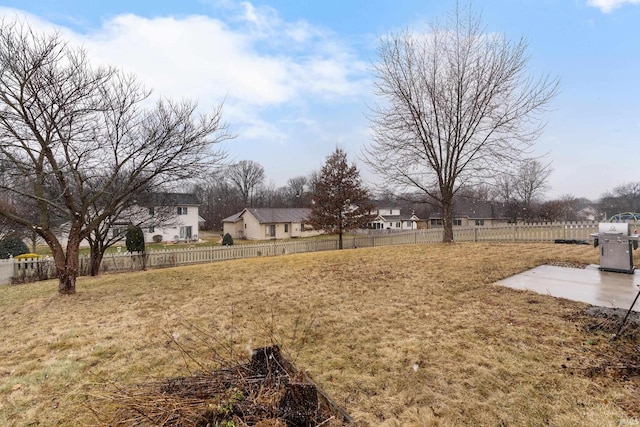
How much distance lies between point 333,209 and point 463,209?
87.7ft

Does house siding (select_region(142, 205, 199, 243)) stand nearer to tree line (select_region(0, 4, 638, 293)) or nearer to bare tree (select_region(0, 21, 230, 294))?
tree line (select_region(0, 4, 638, 293))

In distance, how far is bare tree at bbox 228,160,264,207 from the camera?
55500 millimetres

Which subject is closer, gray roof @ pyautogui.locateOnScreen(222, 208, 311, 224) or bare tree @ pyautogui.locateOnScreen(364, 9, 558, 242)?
bare tree @ pyautogui.locateOnScreen(364, 9, 558, 242)

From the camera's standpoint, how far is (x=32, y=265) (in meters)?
11.1

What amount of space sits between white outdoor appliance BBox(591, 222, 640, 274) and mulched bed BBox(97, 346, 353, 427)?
25.1ft

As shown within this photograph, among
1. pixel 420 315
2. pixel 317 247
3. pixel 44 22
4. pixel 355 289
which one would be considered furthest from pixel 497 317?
pixel 317 247

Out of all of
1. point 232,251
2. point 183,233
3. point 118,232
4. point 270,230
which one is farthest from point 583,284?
point 270,230

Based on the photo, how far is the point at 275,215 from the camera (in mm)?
37031

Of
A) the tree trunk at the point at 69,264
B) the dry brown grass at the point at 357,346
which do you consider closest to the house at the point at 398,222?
the dry brown grass at the point at 357,346

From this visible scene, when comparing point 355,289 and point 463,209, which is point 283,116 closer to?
point 355,289

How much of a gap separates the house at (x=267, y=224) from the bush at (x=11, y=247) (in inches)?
814

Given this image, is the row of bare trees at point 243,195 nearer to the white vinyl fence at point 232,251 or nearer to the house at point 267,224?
the house at point 267,224

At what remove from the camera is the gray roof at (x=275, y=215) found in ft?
117

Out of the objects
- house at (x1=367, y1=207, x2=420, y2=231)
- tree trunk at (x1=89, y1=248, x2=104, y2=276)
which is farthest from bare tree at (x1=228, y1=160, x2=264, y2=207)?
tree trunk at (x1=89, y1=248, x2=104, y2=276)
